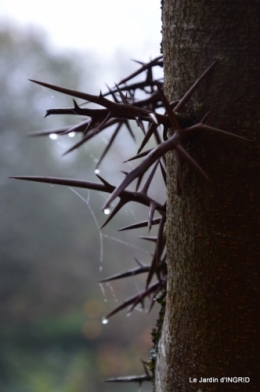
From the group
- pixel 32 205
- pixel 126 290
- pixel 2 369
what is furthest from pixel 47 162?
pixel 2 369

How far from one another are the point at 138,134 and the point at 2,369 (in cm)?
145

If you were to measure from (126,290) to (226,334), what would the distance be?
198cm

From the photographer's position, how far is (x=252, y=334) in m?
0.34

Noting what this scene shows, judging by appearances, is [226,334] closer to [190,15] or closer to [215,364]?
[215,364]

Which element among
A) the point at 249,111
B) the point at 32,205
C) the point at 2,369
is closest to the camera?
the point at 249,111

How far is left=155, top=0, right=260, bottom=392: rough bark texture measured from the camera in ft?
1.05

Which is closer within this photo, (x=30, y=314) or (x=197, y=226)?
(x=197, y=226)

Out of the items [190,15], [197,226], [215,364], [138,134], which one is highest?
[138,134]

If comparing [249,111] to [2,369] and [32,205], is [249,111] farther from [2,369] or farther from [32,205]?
[2,369]

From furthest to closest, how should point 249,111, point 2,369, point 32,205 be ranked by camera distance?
1. point 32,205
2. point 2,369
3. point 249,111

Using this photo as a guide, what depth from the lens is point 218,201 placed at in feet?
1.09

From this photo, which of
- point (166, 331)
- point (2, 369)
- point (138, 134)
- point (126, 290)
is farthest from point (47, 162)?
point (166, 331)

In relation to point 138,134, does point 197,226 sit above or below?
below

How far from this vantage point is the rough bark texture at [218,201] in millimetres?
319
